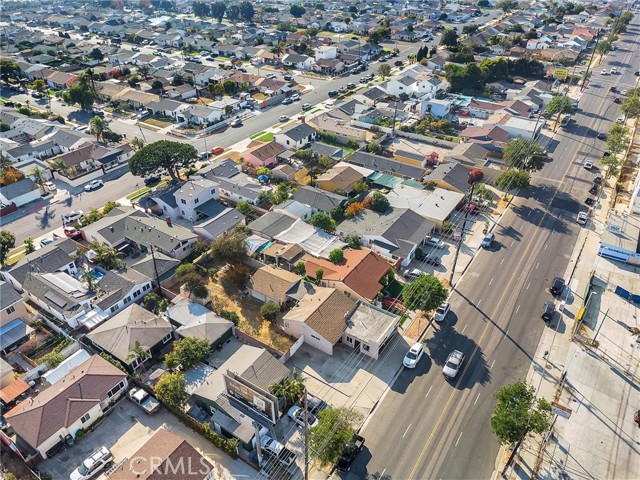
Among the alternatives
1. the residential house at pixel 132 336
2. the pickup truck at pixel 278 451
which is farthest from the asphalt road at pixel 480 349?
the residential house at pixel 132 336

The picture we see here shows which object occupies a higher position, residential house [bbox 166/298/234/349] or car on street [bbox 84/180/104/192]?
residential house [bbox 166/298/234/349]

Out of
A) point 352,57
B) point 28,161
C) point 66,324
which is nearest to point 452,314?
point 66,324

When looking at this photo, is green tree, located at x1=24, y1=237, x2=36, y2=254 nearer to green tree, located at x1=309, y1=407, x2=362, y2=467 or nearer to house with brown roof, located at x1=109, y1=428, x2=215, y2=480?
house with brown roof, located at x1=109, y1=428, x2=215, y2=480

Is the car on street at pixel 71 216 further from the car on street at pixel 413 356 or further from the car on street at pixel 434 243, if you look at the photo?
the car on street at pixel 413 356

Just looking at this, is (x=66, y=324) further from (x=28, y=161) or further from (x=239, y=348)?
(x=28, y=161)

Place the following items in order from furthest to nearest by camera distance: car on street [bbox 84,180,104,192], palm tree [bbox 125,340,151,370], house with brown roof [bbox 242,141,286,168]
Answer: house with brown roof [bbox 242,141,286,168] < car on street [bbox 84,180,104,192] < palm tree [bbox 125,340,151,370]

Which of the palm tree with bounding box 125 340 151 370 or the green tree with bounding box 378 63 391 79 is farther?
the green tree with bounding box 378 63 391 79

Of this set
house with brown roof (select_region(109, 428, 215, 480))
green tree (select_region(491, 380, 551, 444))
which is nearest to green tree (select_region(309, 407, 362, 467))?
house with brown roof (select_region(109, 428, 215, 480))
